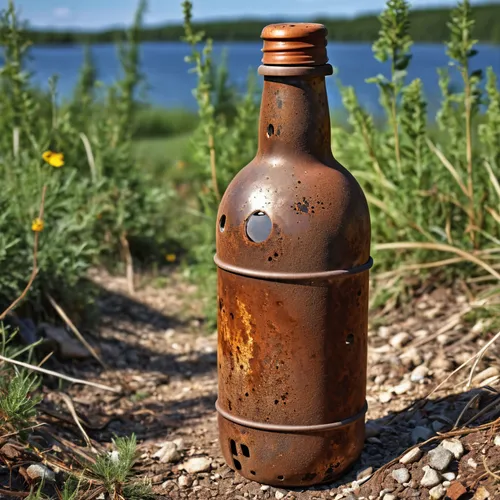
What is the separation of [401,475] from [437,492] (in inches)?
5.7

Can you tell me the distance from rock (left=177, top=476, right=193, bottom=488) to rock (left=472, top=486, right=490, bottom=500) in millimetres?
987

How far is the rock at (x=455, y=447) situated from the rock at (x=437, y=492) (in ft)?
0.53

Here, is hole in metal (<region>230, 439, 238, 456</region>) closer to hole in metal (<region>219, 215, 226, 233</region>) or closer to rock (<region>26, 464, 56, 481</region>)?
rock (<region>26, 464, 56, 481</region>)

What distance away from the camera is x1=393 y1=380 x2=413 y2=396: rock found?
356 centimetres

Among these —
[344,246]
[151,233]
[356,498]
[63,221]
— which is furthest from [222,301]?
[151,233]

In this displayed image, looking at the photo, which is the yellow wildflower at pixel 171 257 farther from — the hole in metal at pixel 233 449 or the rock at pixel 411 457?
the rock at pixel 411 457

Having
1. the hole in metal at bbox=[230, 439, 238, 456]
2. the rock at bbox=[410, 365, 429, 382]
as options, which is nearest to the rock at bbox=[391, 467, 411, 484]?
the hole in metal at bbox=[230, 439, 238, 456]

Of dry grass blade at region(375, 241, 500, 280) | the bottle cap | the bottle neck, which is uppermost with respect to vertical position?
the bottle cap

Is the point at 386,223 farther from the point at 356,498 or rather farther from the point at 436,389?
the point at 356,498

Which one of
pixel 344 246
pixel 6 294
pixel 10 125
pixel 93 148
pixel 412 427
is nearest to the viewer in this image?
pixel 344 246

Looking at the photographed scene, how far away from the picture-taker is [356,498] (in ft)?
9.27

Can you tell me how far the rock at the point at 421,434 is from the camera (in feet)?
10.2

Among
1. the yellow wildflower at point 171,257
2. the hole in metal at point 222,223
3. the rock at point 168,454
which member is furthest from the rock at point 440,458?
the yellow wildflower at point 171,257

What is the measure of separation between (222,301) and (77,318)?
5.29 feet
